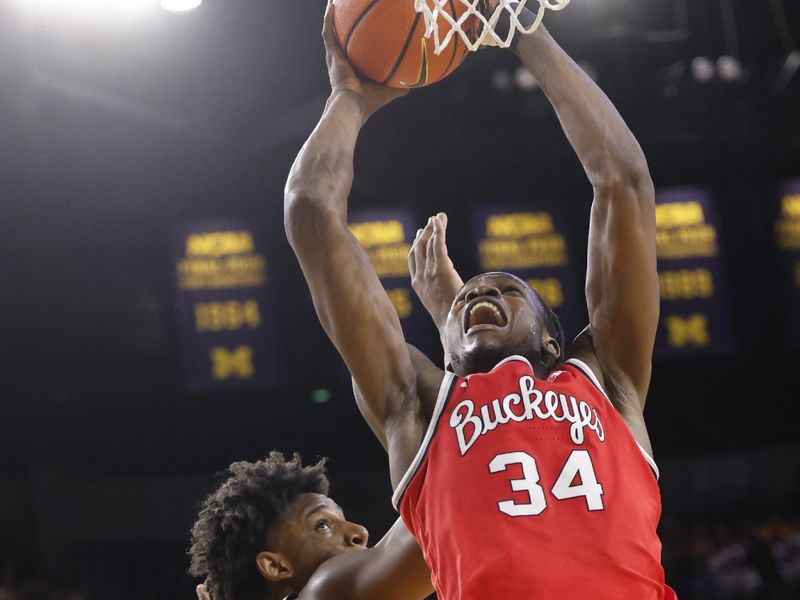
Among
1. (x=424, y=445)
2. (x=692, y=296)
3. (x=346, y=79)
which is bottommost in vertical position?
(x=692, y=296)

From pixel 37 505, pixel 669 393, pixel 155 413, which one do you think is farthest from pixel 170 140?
pixel 669 393

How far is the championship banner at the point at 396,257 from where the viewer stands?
7.51m

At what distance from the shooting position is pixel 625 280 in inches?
93.8

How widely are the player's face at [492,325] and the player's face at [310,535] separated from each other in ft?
1.78

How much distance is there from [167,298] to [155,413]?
46.3 inches

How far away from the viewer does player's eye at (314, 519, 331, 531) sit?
2.77 m

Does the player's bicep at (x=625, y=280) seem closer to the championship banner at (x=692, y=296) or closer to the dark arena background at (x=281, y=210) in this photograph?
the dark arena background at (x=281, y=210)

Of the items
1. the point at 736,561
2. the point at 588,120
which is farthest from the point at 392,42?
the point at 736,561

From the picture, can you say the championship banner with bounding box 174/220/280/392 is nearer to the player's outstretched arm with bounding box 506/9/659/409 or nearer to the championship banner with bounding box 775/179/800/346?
the championship banner with bounding box 775/179/800/346

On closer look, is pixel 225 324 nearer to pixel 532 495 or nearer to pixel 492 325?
pixel 492 325

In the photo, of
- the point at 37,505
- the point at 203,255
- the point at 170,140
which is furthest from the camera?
the point at 37,505

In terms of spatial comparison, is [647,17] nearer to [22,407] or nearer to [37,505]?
[22,407]

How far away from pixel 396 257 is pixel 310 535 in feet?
16.2

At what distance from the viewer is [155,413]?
28.0ft
